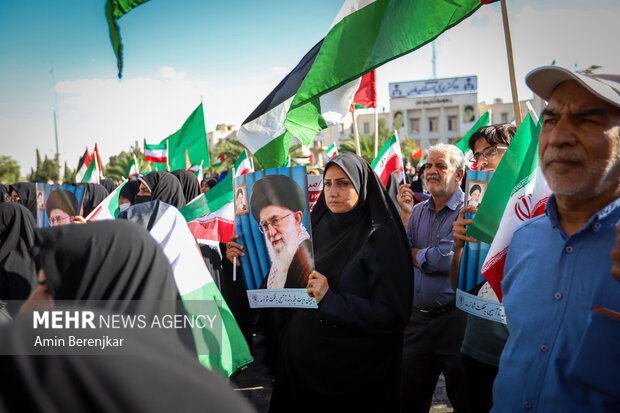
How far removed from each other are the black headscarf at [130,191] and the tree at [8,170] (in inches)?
1358

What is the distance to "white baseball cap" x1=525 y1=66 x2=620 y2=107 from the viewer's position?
130 cm

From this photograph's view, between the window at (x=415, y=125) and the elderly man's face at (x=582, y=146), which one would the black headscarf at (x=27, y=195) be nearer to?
the elderly man's face at (x=582, y=146)

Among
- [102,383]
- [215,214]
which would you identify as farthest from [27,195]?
[102,383]

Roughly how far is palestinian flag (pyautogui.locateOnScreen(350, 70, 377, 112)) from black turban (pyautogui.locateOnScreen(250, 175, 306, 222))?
2758 mm

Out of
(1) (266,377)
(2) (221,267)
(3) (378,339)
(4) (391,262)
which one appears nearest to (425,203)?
(4) (391,262)

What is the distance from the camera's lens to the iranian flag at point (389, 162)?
5.36 metres

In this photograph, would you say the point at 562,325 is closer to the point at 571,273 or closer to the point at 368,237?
the point at 571,273

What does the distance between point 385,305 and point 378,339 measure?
21 centimetres

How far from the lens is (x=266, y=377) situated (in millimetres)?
4129

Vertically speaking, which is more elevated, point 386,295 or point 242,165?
point 242,165

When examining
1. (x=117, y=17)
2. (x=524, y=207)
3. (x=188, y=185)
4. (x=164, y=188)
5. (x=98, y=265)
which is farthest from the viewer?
(x=188, y=185)

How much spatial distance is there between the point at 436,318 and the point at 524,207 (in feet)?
3.47

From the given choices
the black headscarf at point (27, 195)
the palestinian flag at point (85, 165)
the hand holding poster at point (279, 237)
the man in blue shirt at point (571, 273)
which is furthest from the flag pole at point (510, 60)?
the palestinian flag at point (85, 165)

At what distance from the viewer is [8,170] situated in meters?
36.9
